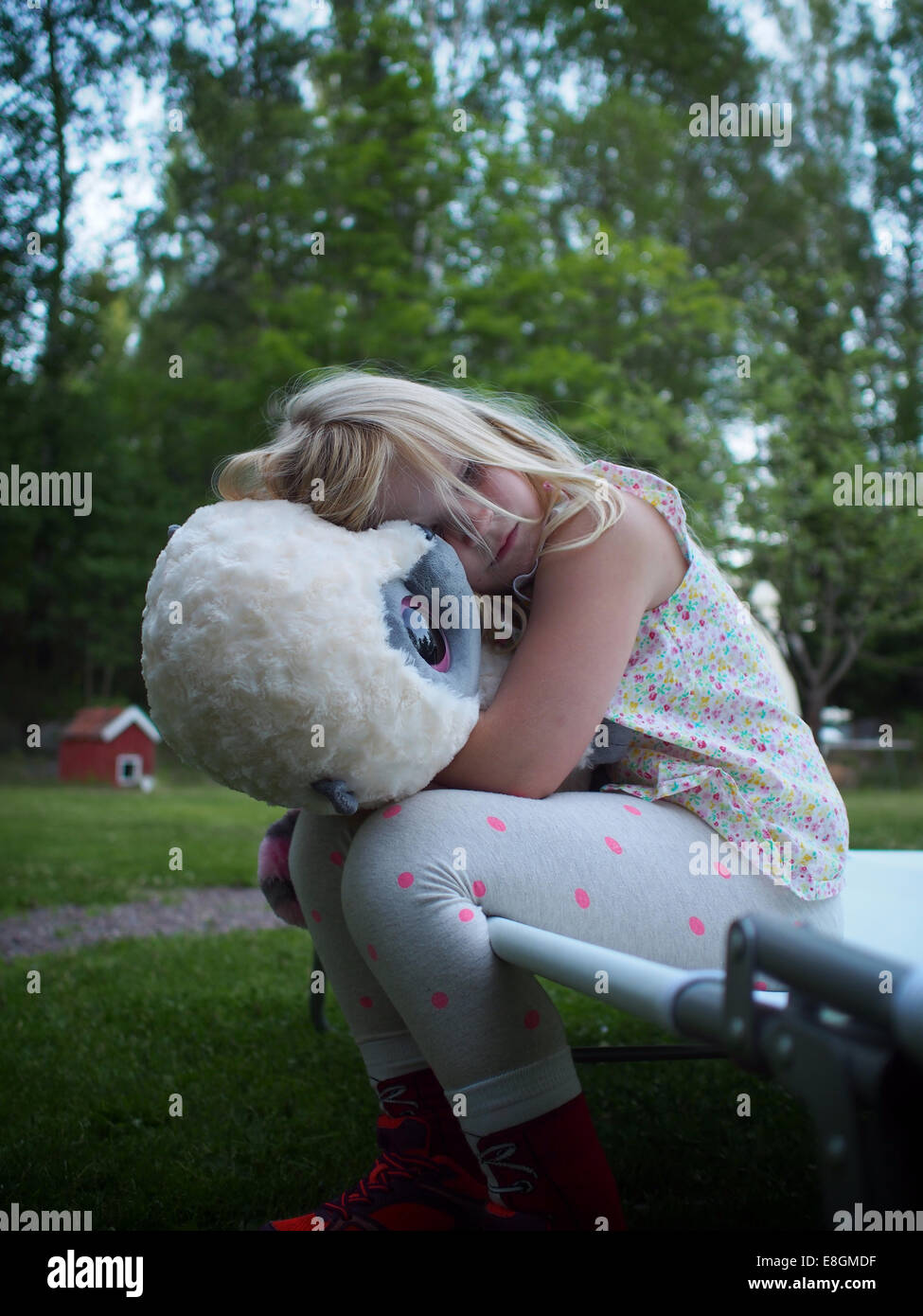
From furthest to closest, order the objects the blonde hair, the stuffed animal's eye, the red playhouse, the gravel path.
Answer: the red playhouse, the gravel path, the blonde hair, the stuffed animal's eye

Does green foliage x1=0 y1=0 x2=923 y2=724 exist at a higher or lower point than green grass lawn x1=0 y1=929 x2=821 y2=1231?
higher

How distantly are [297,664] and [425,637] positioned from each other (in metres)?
0.19

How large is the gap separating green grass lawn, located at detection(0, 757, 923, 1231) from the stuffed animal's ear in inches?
30.9

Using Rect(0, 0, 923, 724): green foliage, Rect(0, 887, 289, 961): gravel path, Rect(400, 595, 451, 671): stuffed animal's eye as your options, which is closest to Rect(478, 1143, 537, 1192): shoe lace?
Rect(400, 595, 451, 671): stuffed animal's eye

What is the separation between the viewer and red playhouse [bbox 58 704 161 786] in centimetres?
938

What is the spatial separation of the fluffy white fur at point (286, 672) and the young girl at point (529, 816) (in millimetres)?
83

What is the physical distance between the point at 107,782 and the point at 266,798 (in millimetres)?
8766
